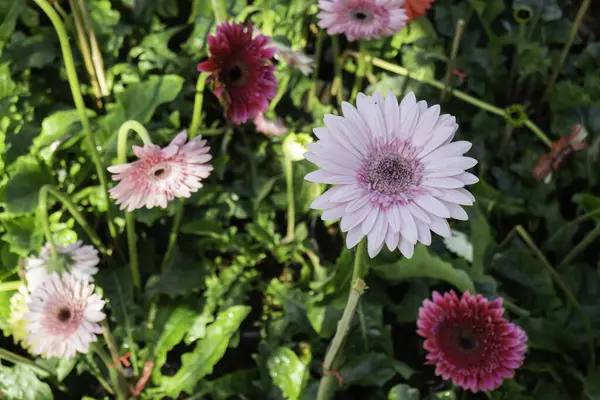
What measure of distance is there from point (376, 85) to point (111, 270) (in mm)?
609

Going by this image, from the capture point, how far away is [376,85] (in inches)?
44.0

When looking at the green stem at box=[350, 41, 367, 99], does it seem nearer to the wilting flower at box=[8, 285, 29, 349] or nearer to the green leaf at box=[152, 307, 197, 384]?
the green leaf at box=[152, 307, 197, 384]

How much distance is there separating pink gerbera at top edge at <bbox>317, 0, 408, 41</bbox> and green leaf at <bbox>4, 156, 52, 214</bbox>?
0.48 m

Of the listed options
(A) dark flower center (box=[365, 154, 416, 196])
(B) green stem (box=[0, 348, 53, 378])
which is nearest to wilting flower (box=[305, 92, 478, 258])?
(A) dark flower center (box=[365, 154, 416, 196])

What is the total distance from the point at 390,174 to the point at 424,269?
33 centimetres

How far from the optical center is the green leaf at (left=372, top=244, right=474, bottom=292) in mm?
769

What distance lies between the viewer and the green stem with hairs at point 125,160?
2.18ft

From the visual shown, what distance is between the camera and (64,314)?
2.16 feet

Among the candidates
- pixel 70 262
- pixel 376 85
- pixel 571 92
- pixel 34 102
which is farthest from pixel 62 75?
pixel 571 92

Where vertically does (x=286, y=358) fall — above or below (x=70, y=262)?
below

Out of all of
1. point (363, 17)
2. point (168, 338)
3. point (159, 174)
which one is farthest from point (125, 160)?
point (363, 17)

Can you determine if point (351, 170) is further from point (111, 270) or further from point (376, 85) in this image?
point (376, 85)

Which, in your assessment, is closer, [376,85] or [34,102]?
[34,102]

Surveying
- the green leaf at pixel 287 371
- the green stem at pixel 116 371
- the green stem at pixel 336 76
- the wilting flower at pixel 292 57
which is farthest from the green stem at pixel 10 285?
the green stem at pixel 336 76
